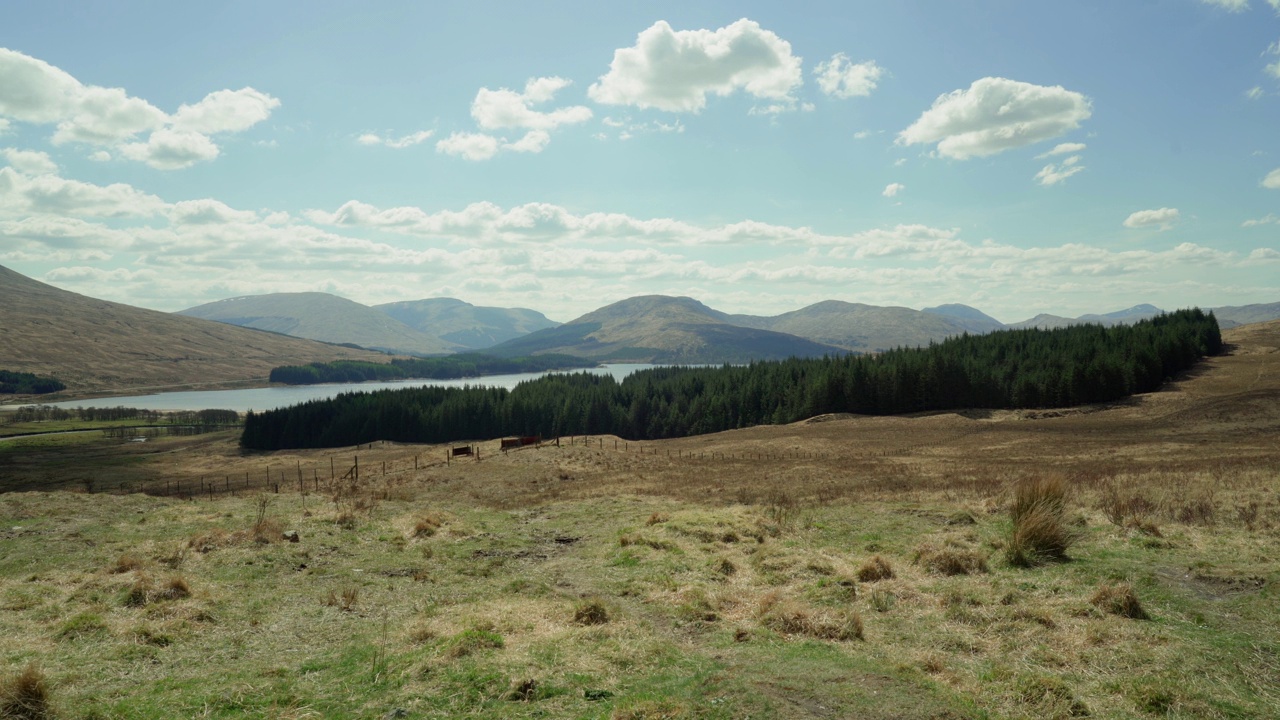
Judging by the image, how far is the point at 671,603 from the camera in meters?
14.0

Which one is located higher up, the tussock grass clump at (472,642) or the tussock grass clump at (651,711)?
A: the tussock grass clump at (651,711)

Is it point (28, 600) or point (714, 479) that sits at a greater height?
point (28, 600)

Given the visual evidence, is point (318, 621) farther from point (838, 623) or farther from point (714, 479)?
point (714, 479)

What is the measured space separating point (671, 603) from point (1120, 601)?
8.81m

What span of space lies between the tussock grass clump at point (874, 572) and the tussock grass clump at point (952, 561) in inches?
47.6

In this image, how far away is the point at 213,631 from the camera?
12.5m

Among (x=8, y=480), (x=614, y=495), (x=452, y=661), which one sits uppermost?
(x=452, y=661)

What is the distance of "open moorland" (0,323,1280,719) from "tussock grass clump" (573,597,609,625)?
0.20 ft

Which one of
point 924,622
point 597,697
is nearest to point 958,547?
point 924,622

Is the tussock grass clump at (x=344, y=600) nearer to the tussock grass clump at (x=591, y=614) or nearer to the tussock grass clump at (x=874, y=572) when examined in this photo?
the tussock grass clump at (x=591, y=614)

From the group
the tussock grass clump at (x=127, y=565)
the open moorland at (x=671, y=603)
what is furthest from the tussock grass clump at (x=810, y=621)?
the tussock grass clump at (x=127, y=565)

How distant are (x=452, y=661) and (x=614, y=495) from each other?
22569 mm

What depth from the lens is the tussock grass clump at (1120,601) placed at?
1099cm

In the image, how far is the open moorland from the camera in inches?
344
